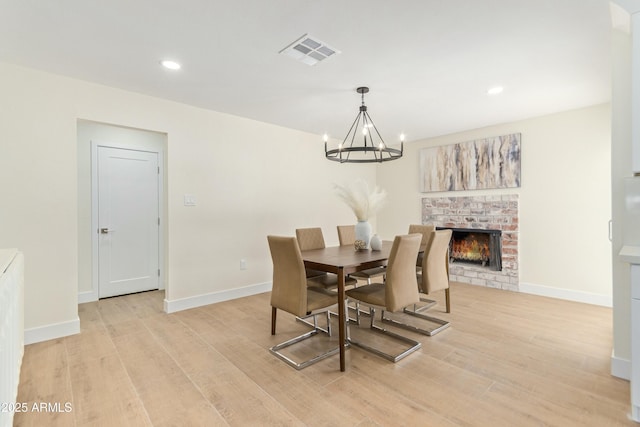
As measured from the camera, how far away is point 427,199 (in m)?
5.14

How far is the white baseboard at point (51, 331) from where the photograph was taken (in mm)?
2612

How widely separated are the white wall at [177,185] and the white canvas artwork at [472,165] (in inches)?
Result: 52.8

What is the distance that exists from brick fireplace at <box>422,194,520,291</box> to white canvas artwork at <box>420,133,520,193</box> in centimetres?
21

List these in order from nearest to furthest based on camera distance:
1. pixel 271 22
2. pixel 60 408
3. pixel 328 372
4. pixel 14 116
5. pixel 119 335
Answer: pixel 60 408 → pixel 271 22 → pixel 328 372 → pixel 14 116 → pixel 119 335

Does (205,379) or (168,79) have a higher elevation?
(168,79)

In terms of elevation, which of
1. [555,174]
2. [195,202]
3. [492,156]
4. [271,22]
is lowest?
[195,202]

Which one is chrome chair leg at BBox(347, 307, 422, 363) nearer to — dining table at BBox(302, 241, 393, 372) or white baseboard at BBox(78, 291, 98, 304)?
dining table at BBox(302, 241, 393, 372)

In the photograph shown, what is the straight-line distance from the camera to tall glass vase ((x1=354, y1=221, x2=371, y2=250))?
3156mm

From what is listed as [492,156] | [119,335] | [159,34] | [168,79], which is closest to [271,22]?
[159,34]

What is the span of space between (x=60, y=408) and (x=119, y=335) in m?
1.08

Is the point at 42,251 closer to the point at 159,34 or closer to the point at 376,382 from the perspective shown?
the point at 159,34

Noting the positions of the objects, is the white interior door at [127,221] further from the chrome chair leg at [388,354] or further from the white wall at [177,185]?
the chrome chair leg at [388,354]

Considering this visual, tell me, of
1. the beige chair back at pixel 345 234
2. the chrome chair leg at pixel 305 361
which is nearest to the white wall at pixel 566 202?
the beige chair back at pixel 345 234

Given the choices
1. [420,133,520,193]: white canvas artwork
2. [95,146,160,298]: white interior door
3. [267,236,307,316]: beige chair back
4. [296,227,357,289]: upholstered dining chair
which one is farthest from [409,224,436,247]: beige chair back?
[95,146,160,298]: white interior door
